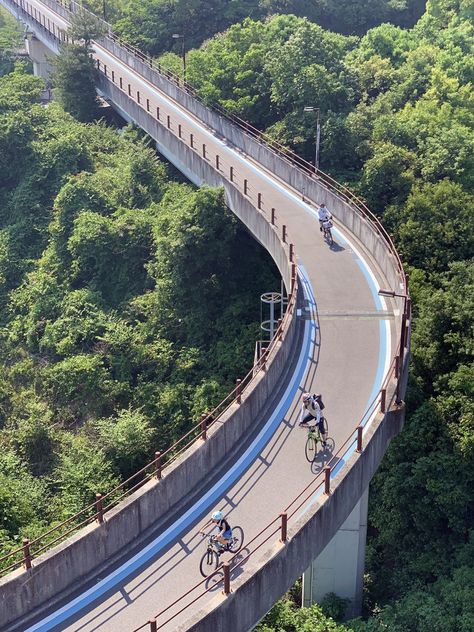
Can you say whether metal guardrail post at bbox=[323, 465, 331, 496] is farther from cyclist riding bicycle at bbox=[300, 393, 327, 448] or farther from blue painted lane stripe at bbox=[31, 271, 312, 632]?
blue painted lane stripe at bbox=[31, 271, 312, 632]

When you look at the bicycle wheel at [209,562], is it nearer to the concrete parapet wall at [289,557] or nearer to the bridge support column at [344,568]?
the concrete parapet wall at [289,557]

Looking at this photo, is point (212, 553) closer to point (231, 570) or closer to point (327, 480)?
point (231, 570)

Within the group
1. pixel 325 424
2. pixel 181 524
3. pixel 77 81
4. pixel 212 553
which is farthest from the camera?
pixel 77 81

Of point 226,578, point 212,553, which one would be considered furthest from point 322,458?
point 226,578

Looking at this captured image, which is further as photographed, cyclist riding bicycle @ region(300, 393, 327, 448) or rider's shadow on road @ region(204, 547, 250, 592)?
cyclist riding bicycle @ region(300, 393, 327, 448)

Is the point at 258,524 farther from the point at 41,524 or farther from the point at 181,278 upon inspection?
the point at 181,278

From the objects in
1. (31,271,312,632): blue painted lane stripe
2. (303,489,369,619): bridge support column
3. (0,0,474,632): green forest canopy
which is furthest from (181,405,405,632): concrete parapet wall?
(0,0,474,632): green forest canopy
